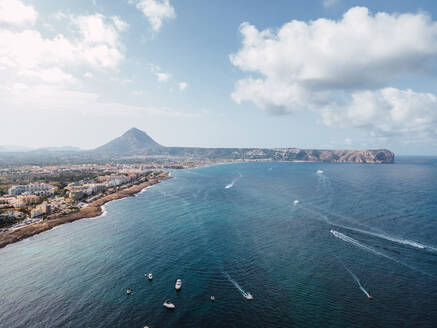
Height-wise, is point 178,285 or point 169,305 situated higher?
point 178,285

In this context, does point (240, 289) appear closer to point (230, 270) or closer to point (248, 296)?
point (248, 296)

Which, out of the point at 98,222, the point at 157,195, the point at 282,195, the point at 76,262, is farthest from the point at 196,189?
the point at 76,262

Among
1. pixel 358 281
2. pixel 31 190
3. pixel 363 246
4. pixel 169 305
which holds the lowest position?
pixel 31 190

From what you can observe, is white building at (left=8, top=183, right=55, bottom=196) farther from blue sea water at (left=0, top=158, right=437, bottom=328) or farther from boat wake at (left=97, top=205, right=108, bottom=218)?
blue sea water at (left=0, top=158, right=437, bottom=328)

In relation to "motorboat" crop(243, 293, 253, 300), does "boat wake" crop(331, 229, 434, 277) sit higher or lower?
higher

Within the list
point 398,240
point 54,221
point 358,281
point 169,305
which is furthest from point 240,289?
point 54,221

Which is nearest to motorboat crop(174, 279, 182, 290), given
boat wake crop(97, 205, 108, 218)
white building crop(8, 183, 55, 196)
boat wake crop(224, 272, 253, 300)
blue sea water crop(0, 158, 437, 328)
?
blue sea water crop(0, 158, 437, 328)

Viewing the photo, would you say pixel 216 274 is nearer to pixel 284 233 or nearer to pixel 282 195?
pixel 284 233

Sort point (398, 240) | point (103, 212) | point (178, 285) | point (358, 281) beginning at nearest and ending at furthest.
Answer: point (178, 285), point (358, 281), point (398, 240), point (103, 212)
